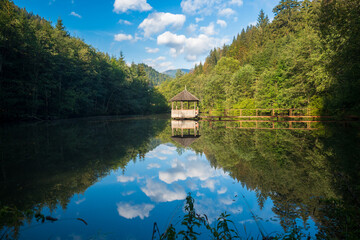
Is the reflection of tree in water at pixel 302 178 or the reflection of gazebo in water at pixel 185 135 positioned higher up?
the reflection of tree in water at pixel 302 178

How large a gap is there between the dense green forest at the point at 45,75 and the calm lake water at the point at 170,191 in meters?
20.0

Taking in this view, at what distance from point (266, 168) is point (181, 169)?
2.52 meters

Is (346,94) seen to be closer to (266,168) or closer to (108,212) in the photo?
(266,168)

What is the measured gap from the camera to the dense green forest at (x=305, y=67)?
1022 centimetres

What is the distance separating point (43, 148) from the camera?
867 centimetres

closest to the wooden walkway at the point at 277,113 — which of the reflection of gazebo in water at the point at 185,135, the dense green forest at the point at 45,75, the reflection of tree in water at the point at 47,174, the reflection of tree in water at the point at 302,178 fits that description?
the reflection of gazebo in water at the point at 185,135

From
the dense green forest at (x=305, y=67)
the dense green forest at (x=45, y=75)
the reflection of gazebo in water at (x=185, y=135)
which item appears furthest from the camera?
the dense green forest at (x=45, y=75)

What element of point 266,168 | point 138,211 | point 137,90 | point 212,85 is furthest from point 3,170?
point 137,90

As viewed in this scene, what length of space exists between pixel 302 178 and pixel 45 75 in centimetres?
3210

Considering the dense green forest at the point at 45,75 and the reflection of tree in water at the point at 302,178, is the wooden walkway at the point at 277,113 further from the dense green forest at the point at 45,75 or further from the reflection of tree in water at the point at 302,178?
the dense green forest at the point at 45,75

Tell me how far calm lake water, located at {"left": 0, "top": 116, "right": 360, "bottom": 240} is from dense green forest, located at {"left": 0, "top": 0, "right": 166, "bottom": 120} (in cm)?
1999

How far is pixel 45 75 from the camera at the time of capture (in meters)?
27.5

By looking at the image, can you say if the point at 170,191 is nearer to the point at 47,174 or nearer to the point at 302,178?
the point at 302,178

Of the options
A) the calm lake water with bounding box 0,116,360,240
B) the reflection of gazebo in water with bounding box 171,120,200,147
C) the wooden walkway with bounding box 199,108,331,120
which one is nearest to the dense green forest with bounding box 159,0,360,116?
the wooden walkway with bounding box 199,108,331,120
